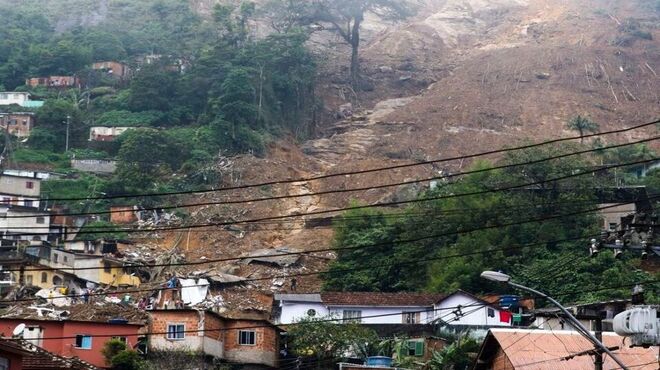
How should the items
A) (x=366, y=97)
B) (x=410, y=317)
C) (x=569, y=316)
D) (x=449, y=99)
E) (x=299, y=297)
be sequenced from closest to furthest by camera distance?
(x=569, y=316) < (x=410, y=317) < (x=299, y=297) < (x=449, y=99) < (x=366, y=97)

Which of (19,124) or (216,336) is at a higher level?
(19,124)

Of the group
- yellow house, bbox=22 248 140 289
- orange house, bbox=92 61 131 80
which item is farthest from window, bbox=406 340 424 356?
orange house, bbox=92 61 131 80

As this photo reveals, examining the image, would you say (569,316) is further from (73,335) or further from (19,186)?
(19,186)

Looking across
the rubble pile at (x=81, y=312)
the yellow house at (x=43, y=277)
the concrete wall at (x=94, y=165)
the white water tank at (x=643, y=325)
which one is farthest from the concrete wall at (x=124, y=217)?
the white water tank at (x=643, y=325)

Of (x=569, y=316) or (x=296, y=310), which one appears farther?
(x=296, y=310)

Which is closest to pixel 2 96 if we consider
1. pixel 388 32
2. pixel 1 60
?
pixel 1 60

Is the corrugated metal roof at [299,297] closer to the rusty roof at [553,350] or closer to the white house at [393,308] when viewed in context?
the white house at [393,308]

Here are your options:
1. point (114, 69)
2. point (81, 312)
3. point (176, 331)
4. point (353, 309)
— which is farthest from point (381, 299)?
point (114, 69)

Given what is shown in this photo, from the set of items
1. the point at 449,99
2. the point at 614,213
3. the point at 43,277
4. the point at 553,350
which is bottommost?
the point at 553,350
